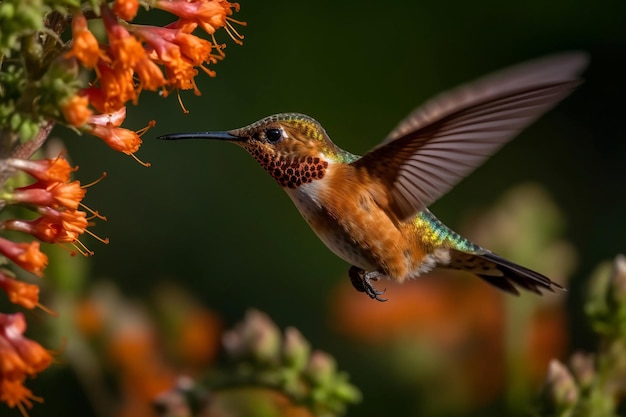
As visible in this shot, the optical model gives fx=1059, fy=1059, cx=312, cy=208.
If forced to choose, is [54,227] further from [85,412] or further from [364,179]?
[85,412]

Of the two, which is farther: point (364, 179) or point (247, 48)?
point (247, 48)

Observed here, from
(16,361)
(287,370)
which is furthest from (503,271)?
(16,361)

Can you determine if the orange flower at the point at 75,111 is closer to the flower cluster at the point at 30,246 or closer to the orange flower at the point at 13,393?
the flower cluster at the point at 30,246

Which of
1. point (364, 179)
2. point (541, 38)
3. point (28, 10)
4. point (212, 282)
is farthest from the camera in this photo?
point (541, 38)

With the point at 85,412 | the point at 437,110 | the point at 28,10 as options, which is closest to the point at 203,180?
the point at 85,412

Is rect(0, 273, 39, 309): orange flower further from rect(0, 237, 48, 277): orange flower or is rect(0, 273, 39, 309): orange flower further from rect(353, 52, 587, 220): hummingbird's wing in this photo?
rect(353, 52, 587, 220): hummingbird's wing

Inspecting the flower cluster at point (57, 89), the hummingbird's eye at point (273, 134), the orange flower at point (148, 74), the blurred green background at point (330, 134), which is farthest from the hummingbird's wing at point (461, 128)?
the blurred green background at point (330, 134)
